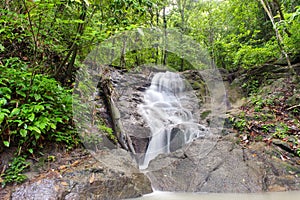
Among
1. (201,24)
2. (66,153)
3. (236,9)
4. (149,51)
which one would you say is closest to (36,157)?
(66,153)

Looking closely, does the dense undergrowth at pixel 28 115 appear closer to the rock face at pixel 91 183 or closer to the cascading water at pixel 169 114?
the rock face at pixel 91 183

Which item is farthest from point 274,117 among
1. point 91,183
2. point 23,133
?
point 23,133

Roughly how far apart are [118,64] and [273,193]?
4.53 m

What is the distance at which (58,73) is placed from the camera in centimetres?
331

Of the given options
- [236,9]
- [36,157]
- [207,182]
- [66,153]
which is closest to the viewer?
[36,157]

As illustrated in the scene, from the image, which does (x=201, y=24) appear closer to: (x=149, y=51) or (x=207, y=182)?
(x=149, y=51)

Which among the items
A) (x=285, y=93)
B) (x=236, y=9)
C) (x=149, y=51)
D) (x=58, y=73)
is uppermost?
(x=236, y=9)

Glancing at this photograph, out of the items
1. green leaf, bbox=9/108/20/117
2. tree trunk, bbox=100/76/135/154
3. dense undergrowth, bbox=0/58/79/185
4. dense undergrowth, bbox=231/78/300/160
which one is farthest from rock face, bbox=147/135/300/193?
green leaf, bbox=9/108/20/117

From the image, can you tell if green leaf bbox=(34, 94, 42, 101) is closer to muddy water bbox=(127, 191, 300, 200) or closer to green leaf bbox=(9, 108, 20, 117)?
green leaf bbox=(9, 108, 20, 117)

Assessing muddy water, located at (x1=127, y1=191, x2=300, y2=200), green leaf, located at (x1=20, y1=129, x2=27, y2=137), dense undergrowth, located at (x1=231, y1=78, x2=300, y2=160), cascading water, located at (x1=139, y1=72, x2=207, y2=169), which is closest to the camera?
green leaf, located at (x1=20, y1=129, x2=27, y2=137)

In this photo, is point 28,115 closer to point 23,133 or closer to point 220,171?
point 23,133

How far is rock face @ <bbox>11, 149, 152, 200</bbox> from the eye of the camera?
192cm

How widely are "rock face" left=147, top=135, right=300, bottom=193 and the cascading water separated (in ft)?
2.30

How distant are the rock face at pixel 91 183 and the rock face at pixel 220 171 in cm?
49
